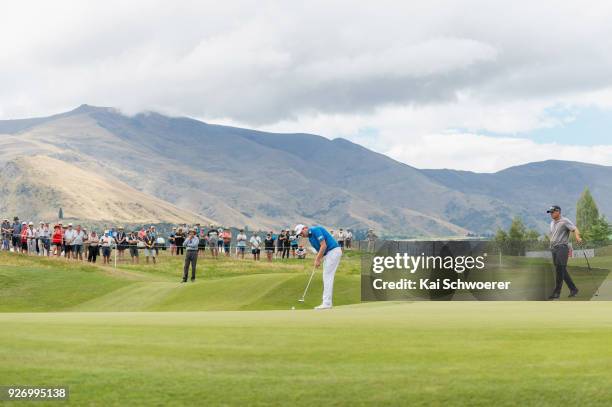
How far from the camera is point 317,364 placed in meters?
8.42

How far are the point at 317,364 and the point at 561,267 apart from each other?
15984mm

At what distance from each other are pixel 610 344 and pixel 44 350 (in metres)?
6.50

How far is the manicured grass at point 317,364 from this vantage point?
24.0ft

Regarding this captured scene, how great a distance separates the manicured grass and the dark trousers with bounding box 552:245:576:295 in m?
11.2

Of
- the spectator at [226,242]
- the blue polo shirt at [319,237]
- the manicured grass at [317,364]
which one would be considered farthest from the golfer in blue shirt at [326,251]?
Result: the spectator at [226,242]

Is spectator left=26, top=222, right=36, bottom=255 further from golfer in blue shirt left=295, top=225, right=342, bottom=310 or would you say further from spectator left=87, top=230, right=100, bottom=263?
golfer in blue shirt left=295, top=225, right=342, bottom=310

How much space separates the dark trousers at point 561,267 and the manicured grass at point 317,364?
440 inches

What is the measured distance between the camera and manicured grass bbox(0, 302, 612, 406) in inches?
288

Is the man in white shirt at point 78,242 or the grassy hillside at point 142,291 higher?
the man in white shirt at point 78,242

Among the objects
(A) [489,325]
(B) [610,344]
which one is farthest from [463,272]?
(B) [610,344]

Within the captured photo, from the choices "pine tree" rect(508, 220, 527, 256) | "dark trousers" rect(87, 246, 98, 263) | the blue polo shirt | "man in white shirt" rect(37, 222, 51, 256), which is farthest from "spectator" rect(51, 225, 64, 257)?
the blue polo shirt

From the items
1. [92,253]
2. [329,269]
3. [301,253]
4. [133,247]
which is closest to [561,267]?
[329,269]

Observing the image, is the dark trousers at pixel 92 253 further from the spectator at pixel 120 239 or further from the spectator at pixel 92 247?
the spectator at pixel 120 239

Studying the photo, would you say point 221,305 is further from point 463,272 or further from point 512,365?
point 512,365
